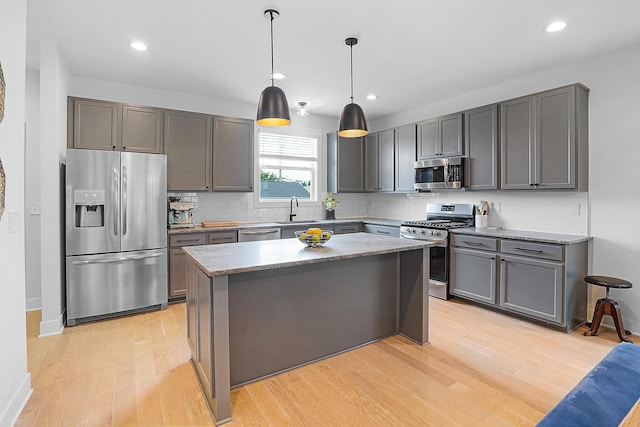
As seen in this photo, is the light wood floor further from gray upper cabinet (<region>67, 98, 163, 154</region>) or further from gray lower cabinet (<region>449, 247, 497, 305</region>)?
gray upper cabinet (<region>67, 98, 163, 154</region>)

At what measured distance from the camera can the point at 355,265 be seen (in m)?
2.90

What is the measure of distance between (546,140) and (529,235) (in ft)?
3.37

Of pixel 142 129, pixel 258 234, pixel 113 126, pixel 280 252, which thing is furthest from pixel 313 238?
pixel 113 126

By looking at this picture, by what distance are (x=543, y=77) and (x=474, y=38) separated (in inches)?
56.1

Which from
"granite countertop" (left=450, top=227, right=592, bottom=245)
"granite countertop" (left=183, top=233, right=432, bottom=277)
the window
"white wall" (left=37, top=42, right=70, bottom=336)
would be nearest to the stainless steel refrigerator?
"white wall" (left=37, top=42, right=70, bottom=336)

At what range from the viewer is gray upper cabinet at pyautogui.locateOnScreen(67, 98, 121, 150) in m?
3.74

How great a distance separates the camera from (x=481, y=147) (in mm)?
4152

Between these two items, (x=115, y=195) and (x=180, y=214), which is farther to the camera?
(x=180, y=214)

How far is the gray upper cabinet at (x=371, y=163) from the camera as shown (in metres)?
5.83

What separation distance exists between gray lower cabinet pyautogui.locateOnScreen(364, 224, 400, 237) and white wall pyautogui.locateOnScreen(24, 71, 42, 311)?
444 centimetres

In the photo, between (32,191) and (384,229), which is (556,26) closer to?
(384,229)

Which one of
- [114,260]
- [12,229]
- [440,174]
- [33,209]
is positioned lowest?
[114,260]

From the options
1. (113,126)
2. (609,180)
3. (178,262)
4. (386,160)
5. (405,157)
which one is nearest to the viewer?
(609,180)

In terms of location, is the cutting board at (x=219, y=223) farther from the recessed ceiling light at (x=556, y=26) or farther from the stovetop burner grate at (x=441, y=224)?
the recessed ceiling light at (x=556, y=26)
